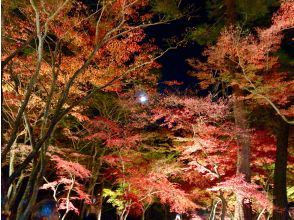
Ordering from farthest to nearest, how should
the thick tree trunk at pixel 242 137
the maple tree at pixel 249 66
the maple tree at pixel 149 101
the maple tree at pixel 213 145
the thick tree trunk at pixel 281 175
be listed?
the thick tree trunk at pixel 281 175 < the thick tree trunk at pixel 242 137 < the maple tree at pixel 213 145 < the maple tree at pixel 249 66 < the maple tree at pixel 149 101

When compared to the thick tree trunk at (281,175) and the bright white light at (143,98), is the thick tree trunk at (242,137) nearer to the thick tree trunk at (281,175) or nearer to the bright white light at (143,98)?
the thick tree trunk at (281,175)

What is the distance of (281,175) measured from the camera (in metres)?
11.2

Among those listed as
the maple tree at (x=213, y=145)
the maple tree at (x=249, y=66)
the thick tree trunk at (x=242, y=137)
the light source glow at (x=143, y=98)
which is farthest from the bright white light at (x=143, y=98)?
the thick tree trunk at (x=242, y=137)

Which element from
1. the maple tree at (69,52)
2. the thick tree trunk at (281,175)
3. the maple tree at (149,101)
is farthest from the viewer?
the thick tree trunk at (281,175)

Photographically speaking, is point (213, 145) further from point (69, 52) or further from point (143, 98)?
point (69, 52)

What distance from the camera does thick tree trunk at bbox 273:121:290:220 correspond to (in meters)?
11.0

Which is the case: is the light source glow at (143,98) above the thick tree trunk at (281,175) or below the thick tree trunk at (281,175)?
above

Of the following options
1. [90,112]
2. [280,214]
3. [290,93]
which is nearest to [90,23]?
[90,112]

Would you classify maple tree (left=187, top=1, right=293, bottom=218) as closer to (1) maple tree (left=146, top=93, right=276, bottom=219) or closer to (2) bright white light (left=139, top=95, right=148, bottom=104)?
(1) maple tree (left=146, top=93, right=276, bottom=219)

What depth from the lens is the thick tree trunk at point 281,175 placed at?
11.0 meters

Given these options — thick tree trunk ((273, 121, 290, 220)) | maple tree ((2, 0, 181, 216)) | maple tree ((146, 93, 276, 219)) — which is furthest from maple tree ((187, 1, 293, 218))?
maple tree ((2, 0, 181, 216))

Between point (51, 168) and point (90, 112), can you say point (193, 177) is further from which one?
point (51, 168)

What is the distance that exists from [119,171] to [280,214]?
5642 millimetres

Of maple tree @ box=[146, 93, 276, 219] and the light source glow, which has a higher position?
the light source glow
